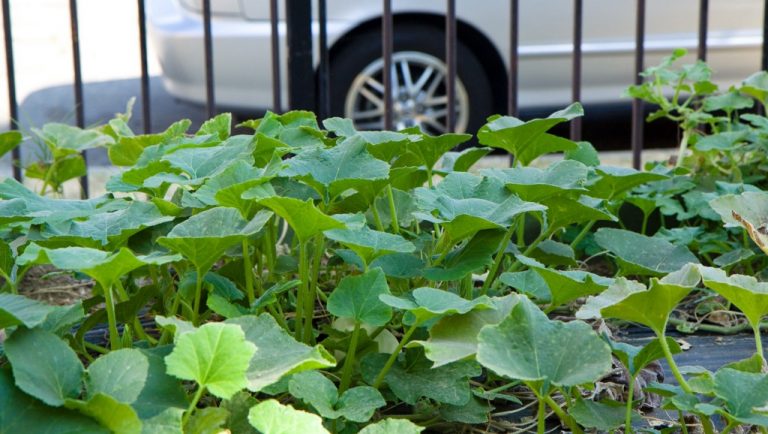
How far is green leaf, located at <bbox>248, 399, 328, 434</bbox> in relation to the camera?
1.05 m

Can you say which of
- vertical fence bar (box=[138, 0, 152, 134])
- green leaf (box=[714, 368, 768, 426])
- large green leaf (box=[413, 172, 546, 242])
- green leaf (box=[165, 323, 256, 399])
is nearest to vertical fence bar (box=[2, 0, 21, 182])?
vertical fence bar (box=[138, 0, 152, 134])

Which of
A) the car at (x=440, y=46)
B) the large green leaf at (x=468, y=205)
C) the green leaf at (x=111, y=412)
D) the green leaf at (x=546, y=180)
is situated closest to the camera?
the green leaf at (x=111, y=412)

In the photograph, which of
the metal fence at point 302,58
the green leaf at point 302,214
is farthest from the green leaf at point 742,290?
the metal fence at point 302,58

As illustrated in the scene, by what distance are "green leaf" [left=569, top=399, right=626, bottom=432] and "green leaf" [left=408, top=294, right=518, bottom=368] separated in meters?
0.15

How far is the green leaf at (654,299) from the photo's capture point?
3.84 feet

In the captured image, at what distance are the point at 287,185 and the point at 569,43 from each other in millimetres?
4087

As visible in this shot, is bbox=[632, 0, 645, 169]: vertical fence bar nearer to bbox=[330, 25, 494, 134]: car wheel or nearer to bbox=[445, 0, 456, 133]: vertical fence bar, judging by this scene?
bbox=[445, 0, 456, 133]: vertical fence bar

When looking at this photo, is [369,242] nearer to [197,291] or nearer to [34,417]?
[197,291]

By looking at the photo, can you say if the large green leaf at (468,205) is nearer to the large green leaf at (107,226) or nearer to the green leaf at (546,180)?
the green leaf at (546,180)

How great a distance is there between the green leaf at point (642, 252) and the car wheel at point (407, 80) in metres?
3.58

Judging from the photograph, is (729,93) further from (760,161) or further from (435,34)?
(435,34)

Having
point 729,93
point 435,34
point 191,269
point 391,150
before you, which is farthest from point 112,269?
point 435,34

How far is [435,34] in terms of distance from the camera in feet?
17.9

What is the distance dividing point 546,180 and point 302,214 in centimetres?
40
